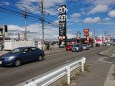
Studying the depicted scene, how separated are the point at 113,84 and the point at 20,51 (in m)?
10.6

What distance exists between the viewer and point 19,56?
1788 cm

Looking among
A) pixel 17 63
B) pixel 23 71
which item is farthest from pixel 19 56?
pixel 23 71

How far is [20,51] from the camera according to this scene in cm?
1852

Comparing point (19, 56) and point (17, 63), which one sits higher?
point (19, 56)

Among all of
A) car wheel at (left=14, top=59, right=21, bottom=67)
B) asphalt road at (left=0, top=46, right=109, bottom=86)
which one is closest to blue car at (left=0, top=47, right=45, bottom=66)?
car wheel at (left=14, top=59, right=21, bottom=67)

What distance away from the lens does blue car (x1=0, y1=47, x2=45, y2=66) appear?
1716cm

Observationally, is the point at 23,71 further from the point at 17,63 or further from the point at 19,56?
the point at 19,56

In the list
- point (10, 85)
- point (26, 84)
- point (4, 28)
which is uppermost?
point (4, 28)

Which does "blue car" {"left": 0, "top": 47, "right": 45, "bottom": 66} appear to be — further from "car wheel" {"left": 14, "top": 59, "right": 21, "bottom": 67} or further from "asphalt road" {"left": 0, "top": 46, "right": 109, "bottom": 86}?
"asphalt road" {"left": 0, "top": 46, "right": 109, "bottom": 86}

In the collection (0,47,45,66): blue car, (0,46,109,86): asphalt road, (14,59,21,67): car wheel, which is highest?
(0,47,45,66): blue car

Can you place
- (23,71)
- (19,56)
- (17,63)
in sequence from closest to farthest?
(23,71), (17,63), (19,56)

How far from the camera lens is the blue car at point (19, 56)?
56.3ft

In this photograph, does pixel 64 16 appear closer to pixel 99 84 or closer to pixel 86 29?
pixel 86 29

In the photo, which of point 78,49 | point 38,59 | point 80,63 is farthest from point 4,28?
point 80,63
